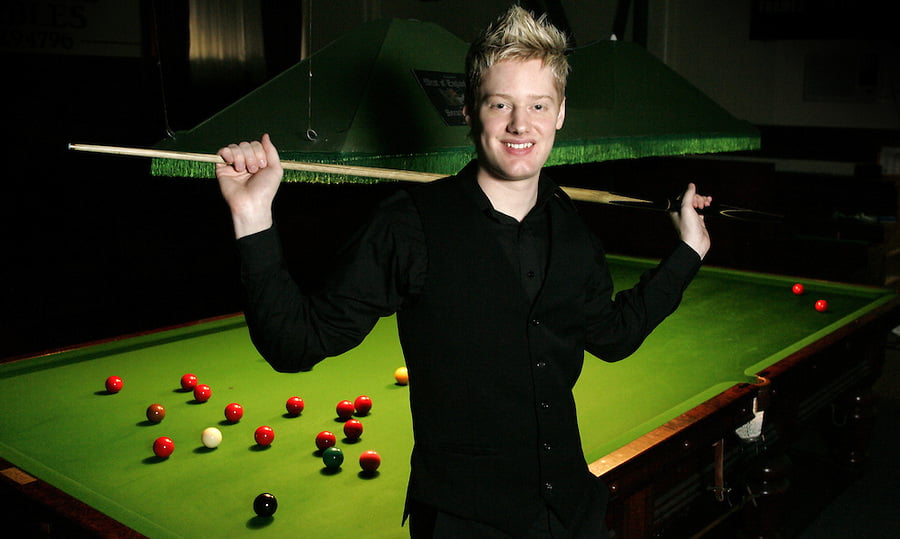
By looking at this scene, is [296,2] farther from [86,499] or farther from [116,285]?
[86,499]

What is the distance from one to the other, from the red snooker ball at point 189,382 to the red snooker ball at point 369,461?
75 centimetres

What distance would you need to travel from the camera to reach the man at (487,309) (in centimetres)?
133

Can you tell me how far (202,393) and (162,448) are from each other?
15.2 inches

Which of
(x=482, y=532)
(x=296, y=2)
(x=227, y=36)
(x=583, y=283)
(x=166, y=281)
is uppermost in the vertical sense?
(x=296, y=2)

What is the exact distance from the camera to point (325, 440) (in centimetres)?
187

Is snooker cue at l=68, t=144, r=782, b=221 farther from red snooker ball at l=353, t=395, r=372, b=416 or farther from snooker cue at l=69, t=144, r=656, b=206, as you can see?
red snooker ball at l=353, t=395, r=372, b=416

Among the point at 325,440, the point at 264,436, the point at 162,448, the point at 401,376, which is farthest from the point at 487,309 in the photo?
the point at 401,376

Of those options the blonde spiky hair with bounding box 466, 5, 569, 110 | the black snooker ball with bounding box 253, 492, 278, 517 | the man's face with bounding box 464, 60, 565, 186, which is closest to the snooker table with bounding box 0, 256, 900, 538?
the black snooker ball with bounding box 253, 492, 278, 517

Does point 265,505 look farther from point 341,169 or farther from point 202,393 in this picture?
point 202,393

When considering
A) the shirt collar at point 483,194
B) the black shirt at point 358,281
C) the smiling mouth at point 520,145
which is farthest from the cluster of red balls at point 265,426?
the smiling mouth at point 520,145

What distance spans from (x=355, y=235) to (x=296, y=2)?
A: 4.51m

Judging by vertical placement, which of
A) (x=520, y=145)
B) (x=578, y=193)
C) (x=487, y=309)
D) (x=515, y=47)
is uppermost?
(x=515, y=47)

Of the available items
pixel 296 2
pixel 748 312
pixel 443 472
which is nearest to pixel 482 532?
pixel 443 472

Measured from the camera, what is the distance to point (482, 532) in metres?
1.35
